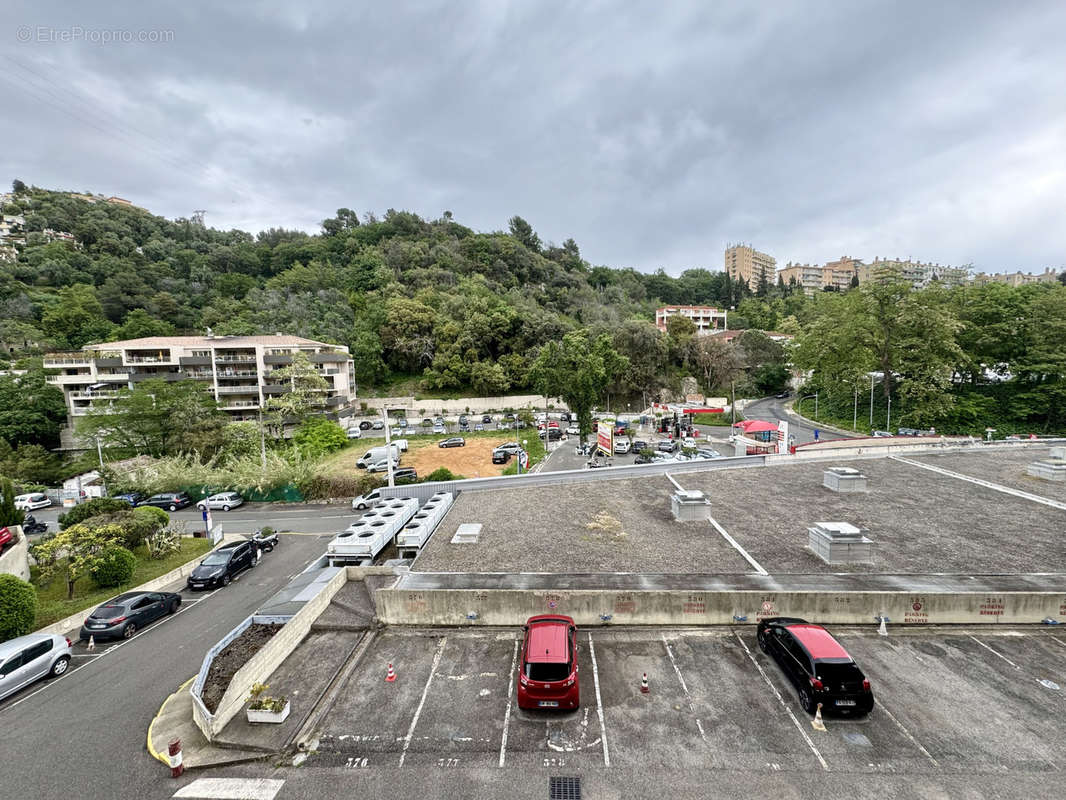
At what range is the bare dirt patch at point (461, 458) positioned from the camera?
33.6 m

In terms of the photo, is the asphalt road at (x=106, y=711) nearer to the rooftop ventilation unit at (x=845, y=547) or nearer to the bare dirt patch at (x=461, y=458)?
the rooftop ventilation unit at (x=845, y=547)

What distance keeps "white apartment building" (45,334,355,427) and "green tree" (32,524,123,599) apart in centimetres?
3719

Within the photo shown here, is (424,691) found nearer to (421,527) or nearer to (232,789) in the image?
(232,789)

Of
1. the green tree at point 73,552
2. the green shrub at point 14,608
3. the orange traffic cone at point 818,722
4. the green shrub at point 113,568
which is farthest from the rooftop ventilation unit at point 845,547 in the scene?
the green tree at point 73,552

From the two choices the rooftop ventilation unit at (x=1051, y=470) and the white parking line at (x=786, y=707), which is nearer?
the white parking line at (x=786, y=707)

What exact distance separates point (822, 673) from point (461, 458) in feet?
104

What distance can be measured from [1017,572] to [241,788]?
749 inches

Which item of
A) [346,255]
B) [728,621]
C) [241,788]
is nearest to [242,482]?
[241,788]

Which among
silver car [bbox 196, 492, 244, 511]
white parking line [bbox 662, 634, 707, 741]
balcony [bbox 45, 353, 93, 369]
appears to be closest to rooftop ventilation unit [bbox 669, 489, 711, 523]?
white parking line [bbox 662, 634, 707, 741]

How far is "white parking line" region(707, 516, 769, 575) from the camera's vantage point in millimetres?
12624

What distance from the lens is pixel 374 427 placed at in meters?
51.3

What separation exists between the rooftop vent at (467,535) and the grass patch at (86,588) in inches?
498

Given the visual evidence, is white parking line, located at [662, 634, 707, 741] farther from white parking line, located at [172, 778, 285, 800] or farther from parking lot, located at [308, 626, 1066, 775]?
white parking line, located at [172, 778, 285, 800]

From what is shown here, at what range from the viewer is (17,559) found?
54.3 ft
